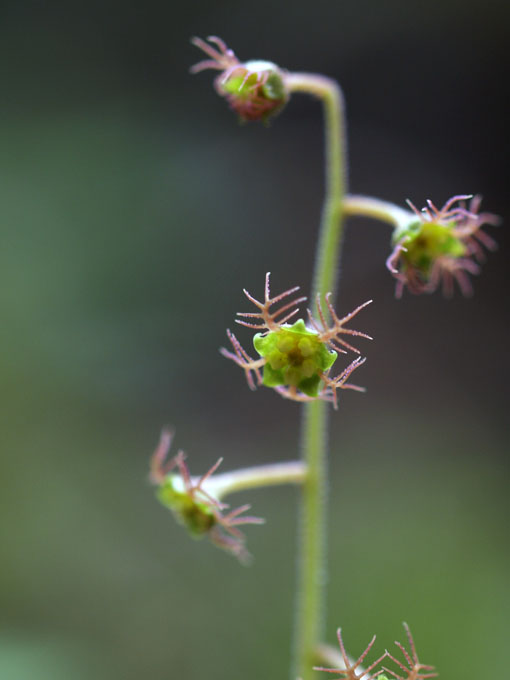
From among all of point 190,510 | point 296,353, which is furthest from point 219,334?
point 296,353

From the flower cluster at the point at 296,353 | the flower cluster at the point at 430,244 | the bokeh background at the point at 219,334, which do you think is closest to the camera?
the flower cluster at the point at 296,353

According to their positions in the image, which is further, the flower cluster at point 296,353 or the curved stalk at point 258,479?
the curved stalk at point 258,479

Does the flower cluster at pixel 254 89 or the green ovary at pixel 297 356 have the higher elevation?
the flower cluster at pixel 254 89

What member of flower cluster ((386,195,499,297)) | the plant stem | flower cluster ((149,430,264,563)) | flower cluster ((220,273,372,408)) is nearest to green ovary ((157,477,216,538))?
flower cluster ((149,430,264,563))

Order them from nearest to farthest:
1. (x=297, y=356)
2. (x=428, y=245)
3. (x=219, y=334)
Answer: (x=297, y=356)
(x=428, y=245)
(x=219, y=334)

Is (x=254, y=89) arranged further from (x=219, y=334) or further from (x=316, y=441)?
(x=219, y=334)

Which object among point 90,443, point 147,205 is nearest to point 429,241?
point 90,443

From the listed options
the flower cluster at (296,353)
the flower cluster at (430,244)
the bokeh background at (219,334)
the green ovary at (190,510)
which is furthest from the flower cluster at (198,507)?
the bokeh background at (219,334)

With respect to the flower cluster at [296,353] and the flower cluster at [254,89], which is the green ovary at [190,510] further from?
the flower cluster at [254,89]
